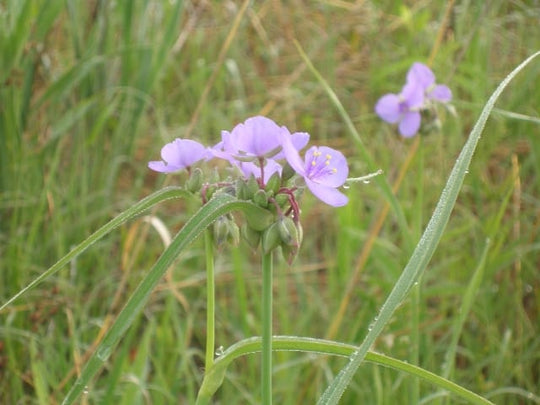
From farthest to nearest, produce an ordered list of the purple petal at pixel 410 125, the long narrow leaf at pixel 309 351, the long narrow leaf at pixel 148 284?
the purple petal at pixel 410 125 → the long narrow leaf at pixel 309 351 → the long narrow leaf at pixel 148 284

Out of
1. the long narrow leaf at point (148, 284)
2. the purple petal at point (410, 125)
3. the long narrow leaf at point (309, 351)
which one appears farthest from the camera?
the purple petal at point (410, 125)

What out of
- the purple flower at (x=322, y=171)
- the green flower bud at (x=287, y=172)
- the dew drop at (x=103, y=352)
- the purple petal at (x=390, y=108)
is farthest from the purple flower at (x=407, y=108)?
the dew drop at (x=103, y=352)

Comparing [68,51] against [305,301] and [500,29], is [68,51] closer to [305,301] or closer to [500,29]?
[305,301]

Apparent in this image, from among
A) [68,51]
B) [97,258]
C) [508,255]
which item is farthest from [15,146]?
[508,255]

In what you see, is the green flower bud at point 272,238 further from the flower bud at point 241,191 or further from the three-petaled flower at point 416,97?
the three-petaled flower at point 416,97

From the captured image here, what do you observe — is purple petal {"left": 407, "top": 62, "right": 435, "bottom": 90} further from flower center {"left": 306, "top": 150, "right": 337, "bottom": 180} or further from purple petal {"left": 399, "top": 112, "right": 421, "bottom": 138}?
flower center {"left": 306, "top": 150, "right": 337, "bottom": 180}

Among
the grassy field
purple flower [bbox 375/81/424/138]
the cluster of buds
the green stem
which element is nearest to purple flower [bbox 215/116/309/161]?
the cluster of buds

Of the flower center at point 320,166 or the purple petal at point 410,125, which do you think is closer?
the flower center at point 320,166
